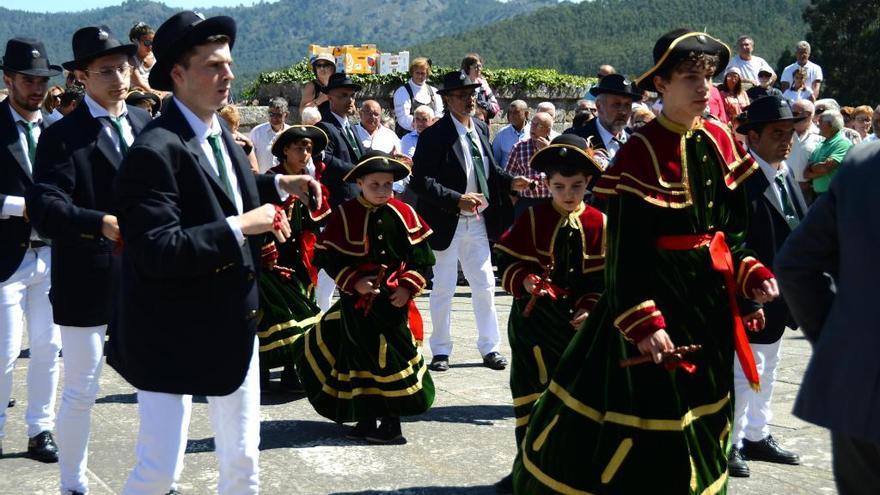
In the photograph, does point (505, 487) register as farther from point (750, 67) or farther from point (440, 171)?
point (750, 67)

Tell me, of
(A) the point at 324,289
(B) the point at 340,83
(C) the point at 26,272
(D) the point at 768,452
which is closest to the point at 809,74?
(B) the point at 340,83

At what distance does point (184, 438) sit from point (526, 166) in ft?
22.1

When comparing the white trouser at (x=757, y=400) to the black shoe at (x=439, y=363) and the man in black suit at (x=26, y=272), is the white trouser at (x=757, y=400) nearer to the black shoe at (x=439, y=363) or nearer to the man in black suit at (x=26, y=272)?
the black shoe at (x=439, y=363)

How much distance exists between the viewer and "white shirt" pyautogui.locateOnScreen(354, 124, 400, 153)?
37.8 feet

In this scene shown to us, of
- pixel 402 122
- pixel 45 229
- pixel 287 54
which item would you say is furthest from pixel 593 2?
pixel 287 54

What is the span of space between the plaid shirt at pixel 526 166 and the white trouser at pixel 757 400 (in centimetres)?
425

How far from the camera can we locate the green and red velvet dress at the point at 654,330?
14.6ft

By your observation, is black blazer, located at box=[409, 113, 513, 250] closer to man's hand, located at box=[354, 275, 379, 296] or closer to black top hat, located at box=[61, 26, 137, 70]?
man's hand, located at box=[354, 275, 379, 296]

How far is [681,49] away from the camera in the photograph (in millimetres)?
4562

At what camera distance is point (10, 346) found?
6.28 meters

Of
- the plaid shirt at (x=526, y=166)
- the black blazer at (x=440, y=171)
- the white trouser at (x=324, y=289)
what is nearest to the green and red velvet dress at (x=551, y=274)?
the black blazer at (x=440, y=171)

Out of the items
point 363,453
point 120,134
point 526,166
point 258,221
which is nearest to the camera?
point 258,221

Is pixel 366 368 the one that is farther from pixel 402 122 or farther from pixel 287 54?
pixel 287 54

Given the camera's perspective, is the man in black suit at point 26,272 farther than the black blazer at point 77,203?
Yes
